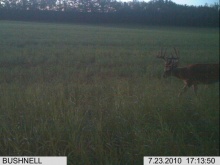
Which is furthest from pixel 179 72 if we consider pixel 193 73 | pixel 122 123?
pixel 122 123

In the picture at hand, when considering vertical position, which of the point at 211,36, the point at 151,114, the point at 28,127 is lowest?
the point at 28,127

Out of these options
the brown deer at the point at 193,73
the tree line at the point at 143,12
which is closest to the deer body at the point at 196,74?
the brown deer at the point at 193,73

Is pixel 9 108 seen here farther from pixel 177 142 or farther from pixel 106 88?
pixel 177 142

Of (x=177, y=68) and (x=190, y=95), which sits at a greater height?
(x=177, y=68)

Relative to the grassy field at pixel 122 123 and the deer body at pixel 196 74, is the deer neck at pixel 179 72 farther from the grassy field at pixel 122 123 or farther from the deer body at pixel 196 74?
the grassy field at pixel 122 123

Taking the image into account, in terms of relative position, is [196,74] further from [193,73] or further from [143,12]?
[143,12]

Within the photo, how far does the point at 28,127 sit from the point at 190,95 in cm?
166

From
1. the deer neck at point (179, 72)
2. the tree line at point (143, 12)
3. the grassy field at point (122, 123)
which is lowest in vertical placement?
the grassy field at point (122, 123)

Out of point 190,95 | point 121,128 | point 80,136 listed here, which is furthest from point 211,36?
point 80,136

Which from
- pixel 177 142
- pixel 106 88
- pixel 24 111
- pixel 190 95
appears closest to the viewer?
pixel 177 142

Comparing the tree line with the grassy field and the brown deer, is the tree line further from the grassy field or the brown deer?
the brown deer

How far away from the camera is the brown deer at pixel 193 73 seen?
7.49 ft

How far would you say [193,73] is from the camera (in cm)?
254

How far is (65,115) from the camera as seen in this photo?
3.05 metres
